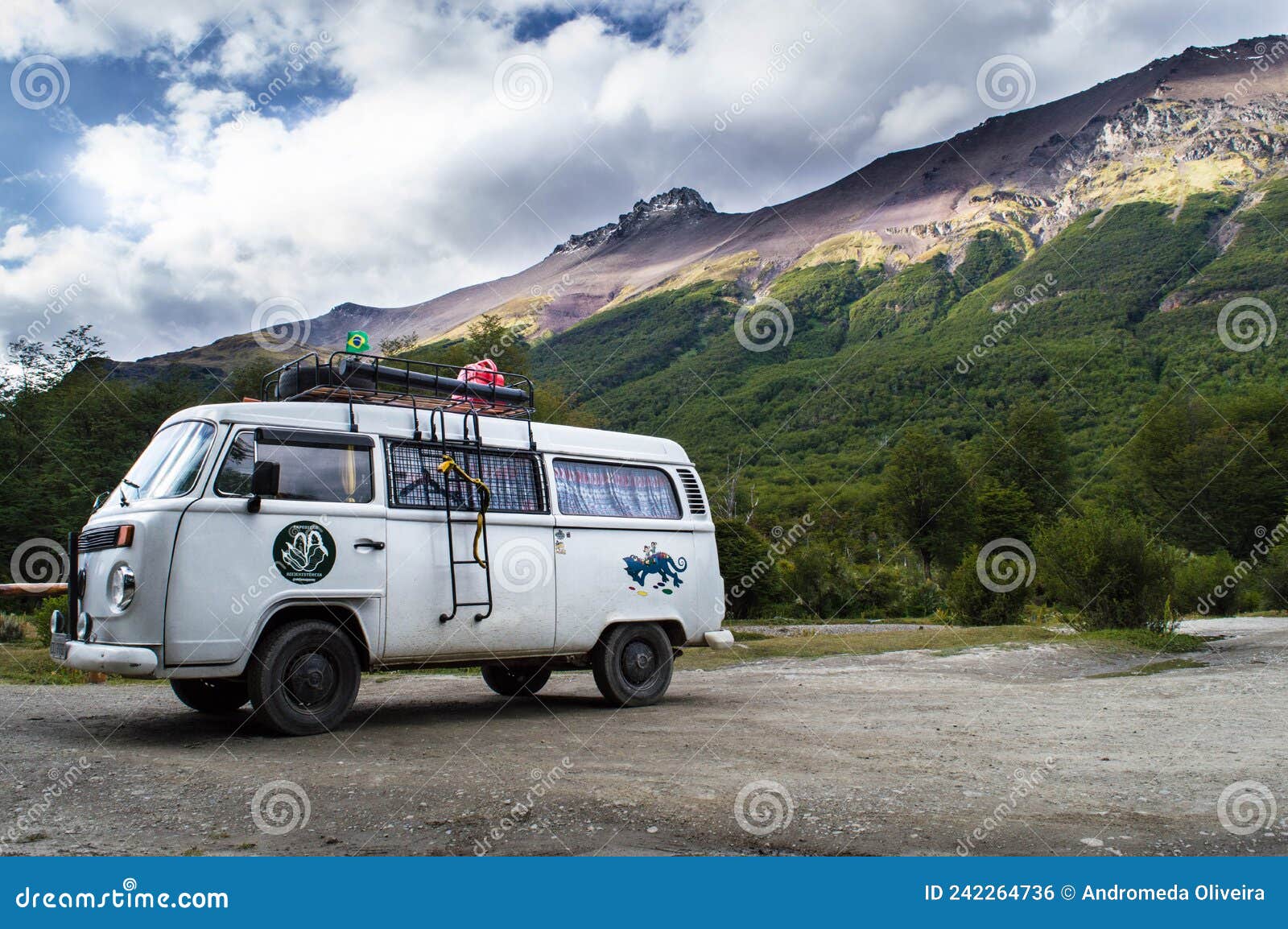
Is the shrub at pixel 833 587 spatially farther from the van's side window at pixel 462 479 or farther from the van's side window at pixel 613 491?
the van's side window at pixel 462 479

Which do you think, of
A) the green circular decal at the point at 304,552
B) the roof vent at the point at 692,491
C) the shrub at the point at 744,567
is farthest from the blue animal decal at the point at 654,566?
the shrub at the point at 744,567

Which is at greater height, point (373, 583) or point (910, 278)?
point (910, 278)

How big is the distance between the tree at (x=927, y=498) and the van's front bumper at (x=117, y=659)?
5914 centimetres

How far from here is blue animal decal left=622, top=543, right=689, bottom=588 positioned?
10023 millimetres

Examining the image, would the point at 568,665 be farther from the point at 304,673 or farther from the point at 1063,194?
the point at 1063,194

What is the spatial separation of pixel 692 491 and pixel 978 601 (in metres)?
19.1

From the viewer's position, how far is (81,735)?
771cm

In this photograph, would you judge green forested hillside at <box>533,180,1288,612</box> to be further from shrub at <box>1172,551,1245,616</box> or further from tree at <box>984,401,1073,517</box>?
shrub at <box>1172,551,1245,616</box>

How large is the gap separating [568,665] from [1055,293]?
11067 centimetres

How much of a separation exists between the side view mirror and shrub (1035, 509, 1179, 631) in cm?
1636

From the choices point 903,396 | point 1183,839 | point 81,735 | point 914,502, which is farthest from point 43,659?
point 903,396

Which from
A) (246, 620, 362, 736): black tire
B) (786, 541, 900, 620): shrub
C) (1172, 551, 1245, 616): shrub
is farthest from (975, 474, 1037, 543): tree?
(246, 620, 362, 736): black tire

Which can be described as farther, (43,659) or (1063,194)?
(1063,194)

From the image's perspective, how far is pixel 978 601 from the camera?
27.5 meters
